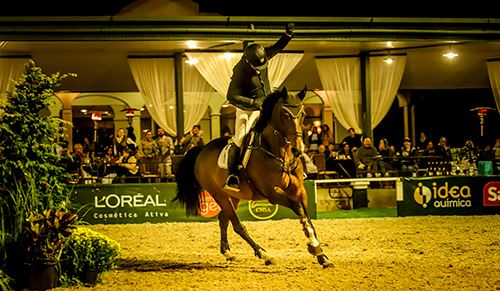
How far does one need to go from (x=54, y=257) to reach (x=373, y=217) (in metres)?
8.91

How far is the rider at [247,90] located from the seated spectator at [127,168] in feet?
21.0

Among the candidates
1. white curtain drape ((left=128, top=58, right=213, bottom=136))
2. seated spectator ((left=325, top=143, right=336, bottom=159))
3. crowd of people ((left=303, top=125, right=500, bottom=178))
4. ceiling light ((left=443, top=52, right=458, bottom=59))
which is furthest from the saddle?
ceiling light ((left=443, top=52, right=458, bottom=59))

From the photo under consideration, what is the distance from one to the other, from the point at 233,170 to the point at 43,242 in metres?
2.83

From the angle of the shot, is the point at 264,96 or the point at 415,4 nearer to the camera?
the point at 264,96

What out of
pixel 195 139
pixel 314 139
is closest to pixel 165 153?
pixel 195 139

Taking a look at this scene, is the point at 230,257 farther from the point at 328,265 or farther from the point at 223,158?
the point at 328,265

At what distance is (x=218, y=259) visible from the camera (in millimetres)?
8156

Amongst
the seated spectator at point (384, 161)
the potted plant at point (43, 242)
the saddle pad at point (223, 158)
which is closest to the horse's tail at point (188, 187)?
the saddle pad at point (223, 158)

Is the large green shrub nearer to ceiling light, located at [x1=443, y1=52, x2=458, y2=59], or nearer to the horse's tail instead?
the horse's tail

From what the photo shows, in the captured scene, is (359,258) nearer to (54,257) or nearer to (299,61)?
(54,257)

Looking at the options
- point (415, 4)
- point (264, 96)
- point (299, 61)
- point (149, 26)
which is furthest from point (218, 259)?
point (415, 4)

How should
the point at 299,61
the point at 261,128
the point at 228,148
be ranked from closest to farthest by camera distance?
the point at 261,128, the point at 228,148, the point at 299,61

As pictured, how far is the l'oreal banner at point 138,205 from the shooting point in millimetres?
12172

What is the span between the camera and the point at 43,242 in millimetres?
5910
